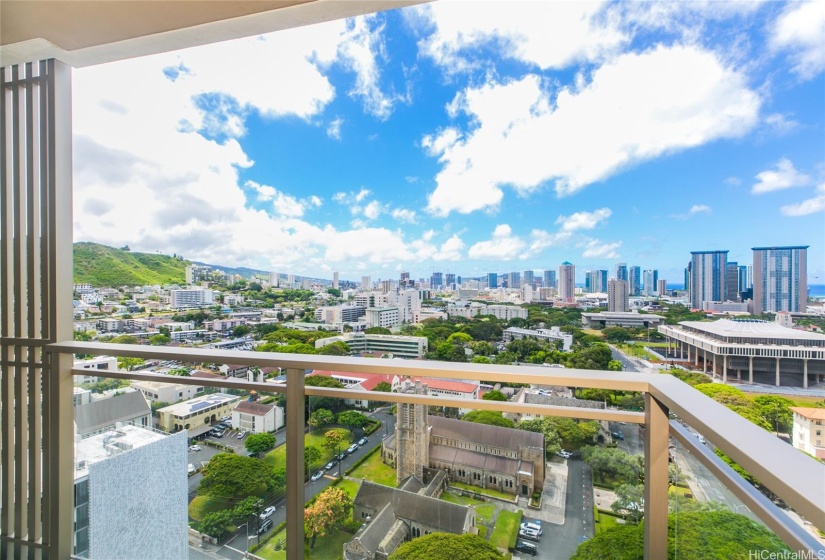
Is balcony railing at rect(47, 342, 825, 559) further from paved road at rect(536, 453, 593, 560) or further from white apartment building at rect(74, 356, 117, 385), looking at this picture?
paved road at rect(536, 453, 593, 560)

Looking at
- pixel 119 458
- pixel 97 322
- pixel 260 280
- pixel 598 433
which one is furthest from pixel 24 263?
pixel 598 433

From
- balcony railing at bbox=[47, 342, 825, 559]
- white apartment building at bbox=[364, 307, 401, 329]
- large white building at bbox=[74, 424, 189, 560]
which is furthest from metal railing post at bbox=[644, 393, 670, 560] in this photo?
white apartment building at bbox=[364, 307, 401, 329]

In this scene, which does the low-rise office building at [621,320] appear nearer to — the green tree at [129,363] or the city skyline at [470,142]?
the city skyline at [470,142]

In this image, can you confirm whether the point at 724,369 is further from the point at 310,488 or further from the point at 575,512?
the point at 310,488

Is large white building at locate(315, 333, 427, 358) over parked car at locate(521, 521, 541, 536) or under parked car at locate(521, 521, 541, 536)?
over

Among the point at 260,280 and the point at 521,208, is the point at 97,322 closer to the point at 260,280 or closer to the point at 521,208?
the point at 260,280

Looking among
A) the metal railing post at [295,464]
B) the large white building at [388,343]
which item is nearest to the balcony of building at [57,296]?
the metal railing post at [295,464]

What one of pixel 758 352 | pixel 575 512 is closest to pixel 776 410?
pixel 758 352
